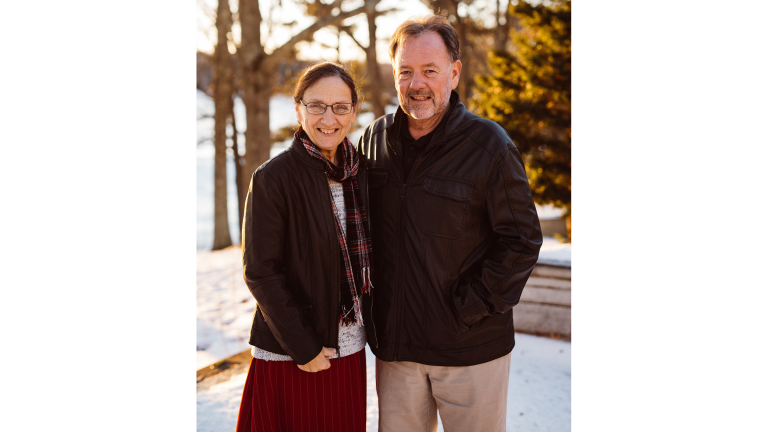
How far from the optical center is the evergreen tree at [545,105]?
710 centimetres

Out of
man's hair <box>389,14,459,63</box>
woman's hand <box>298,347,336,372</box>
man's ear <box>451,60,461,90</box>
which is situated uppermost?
man's hair <box>389,14,459,63</box>

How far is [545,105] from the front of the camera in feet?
24.0

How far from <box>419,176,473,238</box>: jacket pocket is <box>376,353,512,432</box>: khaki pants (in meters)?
0.63

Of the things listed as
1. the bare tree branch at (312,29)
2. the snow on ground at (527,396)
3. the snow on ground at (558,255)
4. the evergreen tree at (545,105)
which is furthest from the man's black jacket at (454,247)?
the bare tree branch at (312,29)

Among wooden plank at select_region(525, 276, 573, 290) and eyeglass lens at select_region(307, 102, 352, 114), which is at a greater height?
eyeglass lens at select_region(307, 102, 352, 114)

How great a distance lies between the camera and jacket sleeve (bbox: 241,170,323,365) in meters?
1.81

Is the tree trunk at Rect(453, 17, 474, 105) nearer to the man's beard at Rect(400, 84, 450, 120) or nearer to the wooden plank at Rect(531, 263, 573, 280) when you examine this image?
the wooden plank at Rect(531, 263, 573, 280)

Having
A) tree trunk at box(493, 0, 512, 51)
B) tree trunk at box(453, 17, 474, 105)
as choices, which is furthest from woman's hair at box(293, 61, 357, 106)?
tree trunk at box(493, 0, 512, 51)

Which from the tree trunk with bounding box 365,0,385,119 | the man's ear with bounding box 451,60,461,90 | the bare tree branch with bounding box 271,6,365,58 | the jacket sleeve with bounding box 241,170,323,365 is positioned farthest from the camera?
the tree trunk with bounding box 365,0,385,119

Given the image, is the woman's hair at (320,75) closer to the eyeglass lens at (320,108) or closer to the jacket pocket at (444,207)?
the eyeglass lens at (320,108)

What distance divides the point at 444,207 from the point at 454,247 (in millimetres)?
180

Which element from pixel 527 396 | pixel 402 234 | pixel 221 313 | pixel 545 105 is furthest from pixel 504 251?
pixel 545 105
